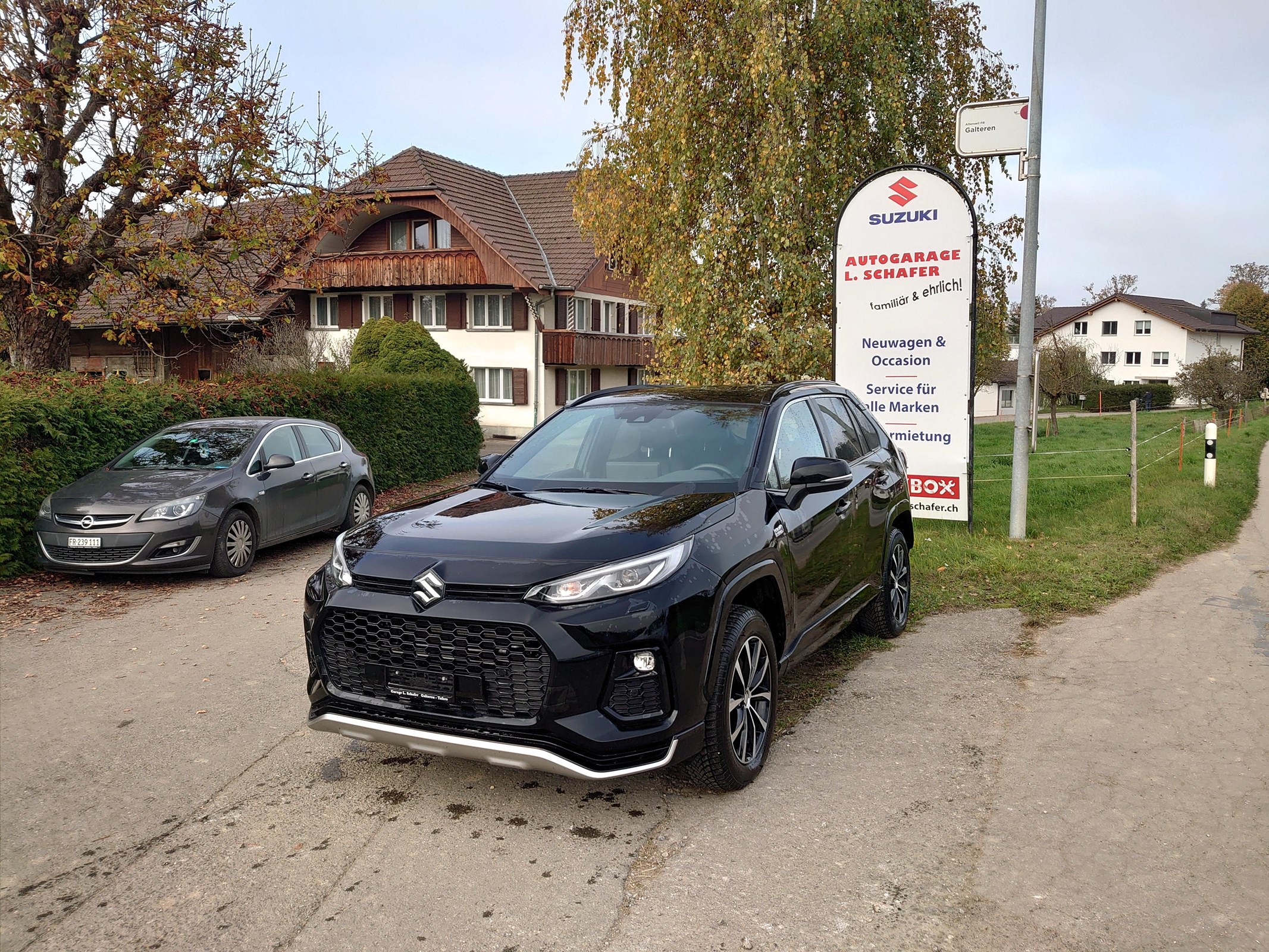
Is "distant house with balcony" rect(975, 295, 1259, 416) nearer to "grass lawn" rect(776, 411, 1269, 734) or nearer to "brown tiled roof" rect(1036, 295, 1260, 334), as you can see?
"brown tiled roof" rect(1036, 295, 1260, 334)

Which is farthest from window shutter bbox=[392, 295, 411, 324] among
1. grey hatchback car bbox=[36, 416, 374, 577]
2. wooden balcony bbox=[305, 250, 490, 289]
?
grey hatchback car bbox=[36, 416, 374, 577]

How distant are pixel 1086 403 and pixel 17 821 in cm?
7555

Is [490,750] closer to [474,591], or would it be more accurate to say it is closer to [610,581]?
[474,591]

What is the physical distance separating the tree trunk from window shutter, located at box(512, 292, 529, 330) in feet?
77.1

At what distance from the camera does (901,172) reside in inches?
430

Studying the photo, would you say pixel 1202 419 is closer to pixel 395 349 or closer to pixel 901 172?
pixel 395 349

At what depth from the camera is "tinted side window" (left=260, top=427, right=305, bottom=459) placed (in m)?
10.7

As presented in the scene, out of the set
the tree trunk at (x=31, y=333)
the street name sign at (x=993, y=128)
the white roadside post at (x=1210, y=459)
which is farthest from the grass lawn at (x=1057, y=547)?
the tree trunk at (x=31, y=333)

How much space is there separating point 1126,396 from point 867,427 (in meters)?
72.7

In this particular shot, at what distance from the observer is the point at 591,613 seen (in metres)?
3.81

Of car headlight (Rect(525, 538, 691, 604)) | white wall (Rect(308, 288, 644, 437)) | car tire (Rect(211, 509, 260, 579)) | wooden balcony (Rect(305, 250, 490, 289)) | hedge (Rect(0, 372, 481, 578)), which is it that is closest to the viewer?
car headlight (Rect(525, 538, 691, 604))

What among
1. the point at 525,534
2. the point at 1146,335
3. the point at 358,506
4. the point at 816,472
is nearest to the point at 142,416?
the point at 358,506

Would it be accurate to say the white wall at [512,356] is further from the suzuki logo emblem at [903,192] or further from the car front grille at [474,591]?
the car front grille at [474,591]

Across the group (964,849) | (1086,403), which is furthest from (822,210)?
(1086,403)
